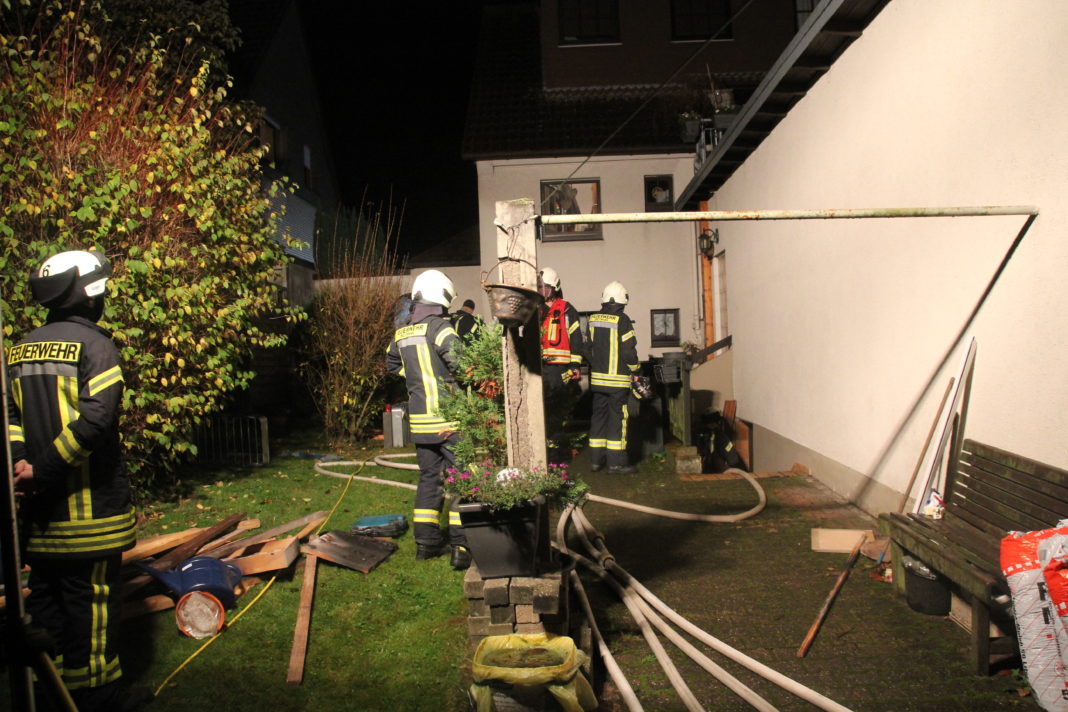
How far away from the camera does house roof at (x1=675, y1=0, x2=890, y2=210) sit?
5.96 m

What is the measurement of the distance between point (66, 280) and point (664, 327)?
13722mm

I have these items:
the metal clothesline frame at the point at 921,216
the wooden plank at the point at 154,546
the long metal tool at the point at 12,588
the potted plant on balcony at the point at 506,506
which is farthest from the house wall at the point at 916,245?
the wooden plank at the point at 154,546

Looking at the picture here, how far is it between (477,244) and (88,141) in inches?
557

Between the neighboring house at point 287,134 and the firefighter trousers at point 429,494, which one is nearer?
the firefighter trousers at point 429,494

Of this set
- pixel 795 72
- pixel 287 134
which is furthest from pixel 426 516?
pixel 287 134

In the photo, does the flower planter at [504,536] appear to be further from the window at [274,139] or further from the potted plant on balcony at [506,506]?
the window at [274,139]

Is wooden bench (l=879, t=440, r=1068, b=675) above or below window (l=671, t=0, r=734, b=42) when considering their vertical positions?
below

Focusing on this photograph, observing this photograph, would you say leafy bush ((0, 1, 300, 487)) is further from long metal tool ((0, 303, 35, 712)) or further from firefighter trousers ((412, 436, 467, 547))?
long metal tool ((0, 303, 35, 712))

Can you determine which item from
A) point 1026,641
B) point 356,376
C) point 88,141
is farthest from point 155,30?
point 1026,641

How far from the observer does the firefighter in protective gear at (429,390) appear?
207 inches

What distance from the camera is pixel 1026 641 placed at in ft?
9.75

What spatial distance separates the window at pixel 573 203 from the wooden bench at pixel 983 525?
12.2 m

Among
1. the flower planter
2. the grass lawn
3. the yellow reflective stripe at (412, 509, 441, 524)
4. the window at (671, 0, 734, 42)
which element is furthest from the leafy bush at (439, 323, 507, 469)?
the window at (671, 0, 734, 42)

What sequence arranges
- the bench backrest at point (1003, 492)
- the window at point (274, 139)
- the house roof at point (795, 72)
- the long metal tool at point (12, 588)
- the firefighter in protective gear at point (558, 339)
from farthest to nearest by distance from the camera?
1. the window at point (274, 139)
2. the firefighter in protective gear at point (558, 339)
3. the house roof at point (795, 72)
4. the bench backrest at point (1003, 492)
5. the long metal tool at point (12, 588)
